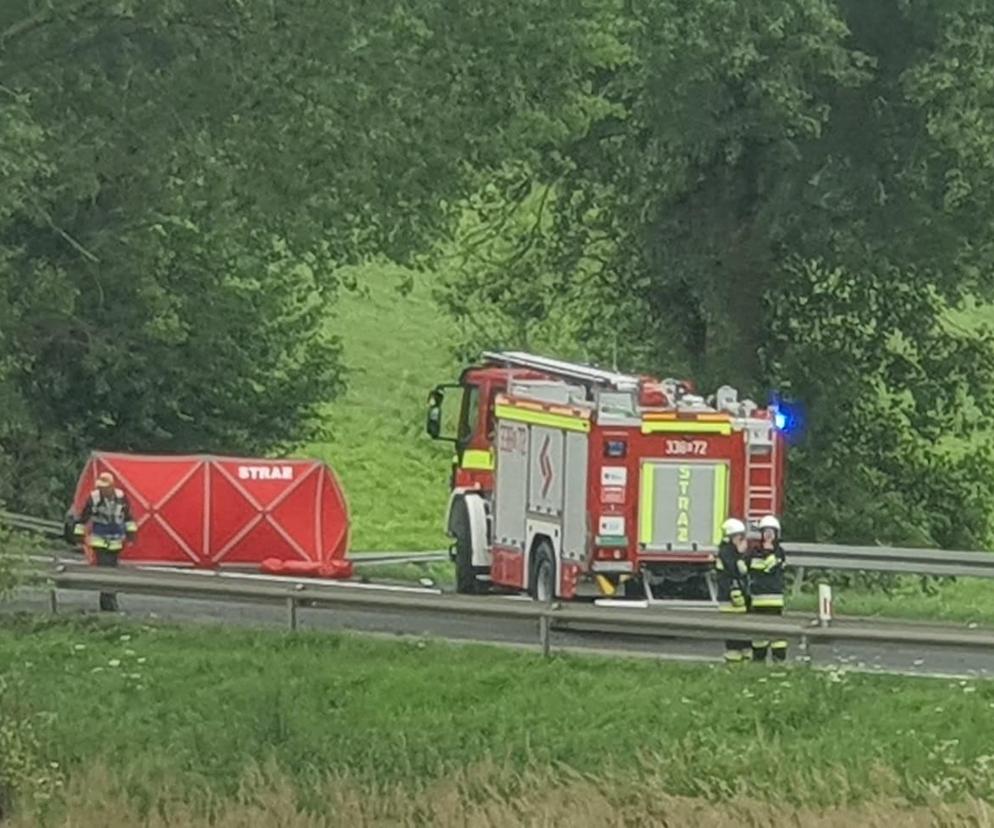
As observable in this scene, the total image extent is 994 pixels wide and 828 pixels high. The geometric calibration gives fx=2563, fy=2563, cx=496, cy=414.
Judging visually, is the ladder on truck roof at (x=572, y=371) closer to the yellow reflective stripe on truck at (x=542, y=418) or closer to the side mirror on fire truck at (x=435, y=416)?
the yellow reflective stripe on truck at (x=542, y=418)

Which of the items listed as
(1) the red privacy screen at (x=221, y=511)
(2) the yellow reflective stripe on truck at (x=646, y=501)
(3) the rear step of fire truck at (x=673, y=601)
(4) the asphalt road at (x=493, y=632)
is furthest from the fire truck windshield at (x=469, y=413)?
(3) the rear step of fire truck at (x=673, y=601)

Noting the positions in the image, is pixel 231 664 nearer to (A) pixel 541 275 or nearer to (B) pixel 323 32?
(B) pixel 323 32

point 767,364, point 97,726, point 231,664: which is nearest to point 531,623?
point 231,664

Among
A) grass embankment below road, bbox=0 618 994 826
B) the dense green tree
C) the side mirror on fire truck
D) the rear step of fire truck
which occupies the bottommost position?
grass embankment below road, bbox=0 618 994 826

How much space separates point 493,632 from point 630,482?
1.96m

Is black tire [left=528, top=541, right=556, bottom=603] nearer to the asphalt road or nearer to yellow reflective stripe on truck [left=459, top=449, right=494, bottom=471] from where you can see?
the asphalt road

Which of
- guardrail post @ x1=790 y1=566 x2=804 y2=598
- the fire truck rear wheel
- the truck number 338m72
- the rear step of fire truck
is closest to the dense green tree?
the truck number 338m72

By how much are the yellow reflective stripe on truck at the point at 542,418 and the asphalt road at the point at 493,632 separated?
6.59ft

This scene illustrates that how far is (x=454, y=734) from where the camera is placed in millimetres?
19891

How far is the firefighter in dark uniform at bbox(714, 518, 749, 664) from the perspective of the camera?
72.2 ft

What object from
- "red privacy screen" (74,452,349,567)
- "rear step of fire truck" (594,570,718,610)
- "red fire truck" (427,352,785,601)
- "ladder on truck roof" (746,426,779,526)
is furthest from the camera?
"red privacy screen" (74,452,349,567)

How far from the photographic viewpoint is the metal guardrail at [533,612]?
20781 mm

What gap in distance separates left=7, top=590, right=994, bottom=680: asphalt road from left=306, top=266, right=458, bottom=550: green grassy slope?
27.7ft

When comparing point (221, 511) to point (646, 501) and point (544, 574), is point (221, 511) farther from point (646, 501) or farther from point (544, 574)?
point (646, 501)
